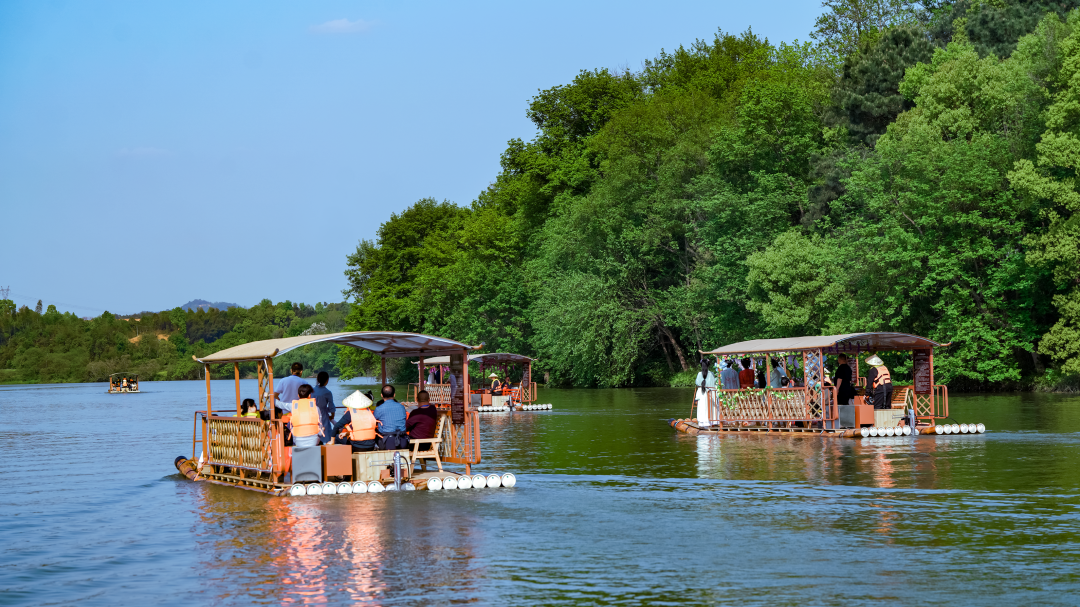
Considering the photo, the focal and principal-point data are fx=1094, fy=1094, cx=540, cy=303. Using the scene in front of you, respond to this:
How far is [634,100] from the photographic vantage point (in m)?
83.8

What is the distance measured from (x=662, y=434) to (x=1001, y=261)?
83.1 feet

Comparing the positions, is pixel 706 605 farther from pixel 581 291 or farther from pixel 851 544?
pixel 581 291

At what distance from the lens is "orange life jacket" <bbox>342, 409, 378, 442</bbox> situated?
759 inches

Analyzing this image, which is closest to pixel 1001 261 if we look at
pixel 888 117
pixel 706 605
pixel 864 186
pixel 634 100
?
pixel 864 186

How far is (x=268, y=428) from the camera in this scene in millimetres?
19609

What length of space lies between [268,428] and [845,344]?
17.6 m

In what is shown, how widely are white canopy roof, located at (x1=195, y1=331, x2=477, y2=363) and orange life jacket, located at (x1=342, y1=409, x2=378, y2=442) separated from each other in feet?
4.86

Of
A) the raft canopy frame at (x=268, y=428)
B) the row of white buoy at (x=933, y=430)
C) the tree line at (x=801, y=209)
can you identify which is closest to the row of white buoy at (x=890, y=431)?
the row of white buoy at (x=933, y=430)

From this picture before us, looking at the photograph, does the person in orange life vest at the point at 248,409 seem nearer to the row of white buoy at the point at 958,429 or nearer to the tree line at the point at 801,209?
the row of white buoy at the point at 958,429

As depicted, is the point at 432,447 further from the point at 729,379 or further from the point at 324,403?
the point at 729,379

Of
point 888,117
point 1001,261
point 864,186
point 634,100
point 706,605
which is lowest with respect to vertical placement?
point 706,605

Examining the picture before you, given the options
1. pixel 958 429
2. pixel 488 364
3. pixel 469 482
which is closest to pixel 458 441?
pixel 469 482

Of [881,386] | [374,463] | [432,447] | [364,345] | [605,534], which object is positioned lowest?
[605,534]

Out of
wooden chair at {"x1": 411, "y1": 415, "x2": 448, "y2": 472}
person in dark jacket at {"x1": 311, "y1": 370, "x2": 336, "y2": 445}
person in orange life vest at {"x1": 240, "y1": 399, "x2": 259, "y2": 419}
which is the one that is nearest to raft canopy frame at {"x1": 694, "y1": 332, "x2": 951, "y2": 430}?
wooden chair at {"x1": 411, "y1": 415, "x2": 448, "y2": 472}
